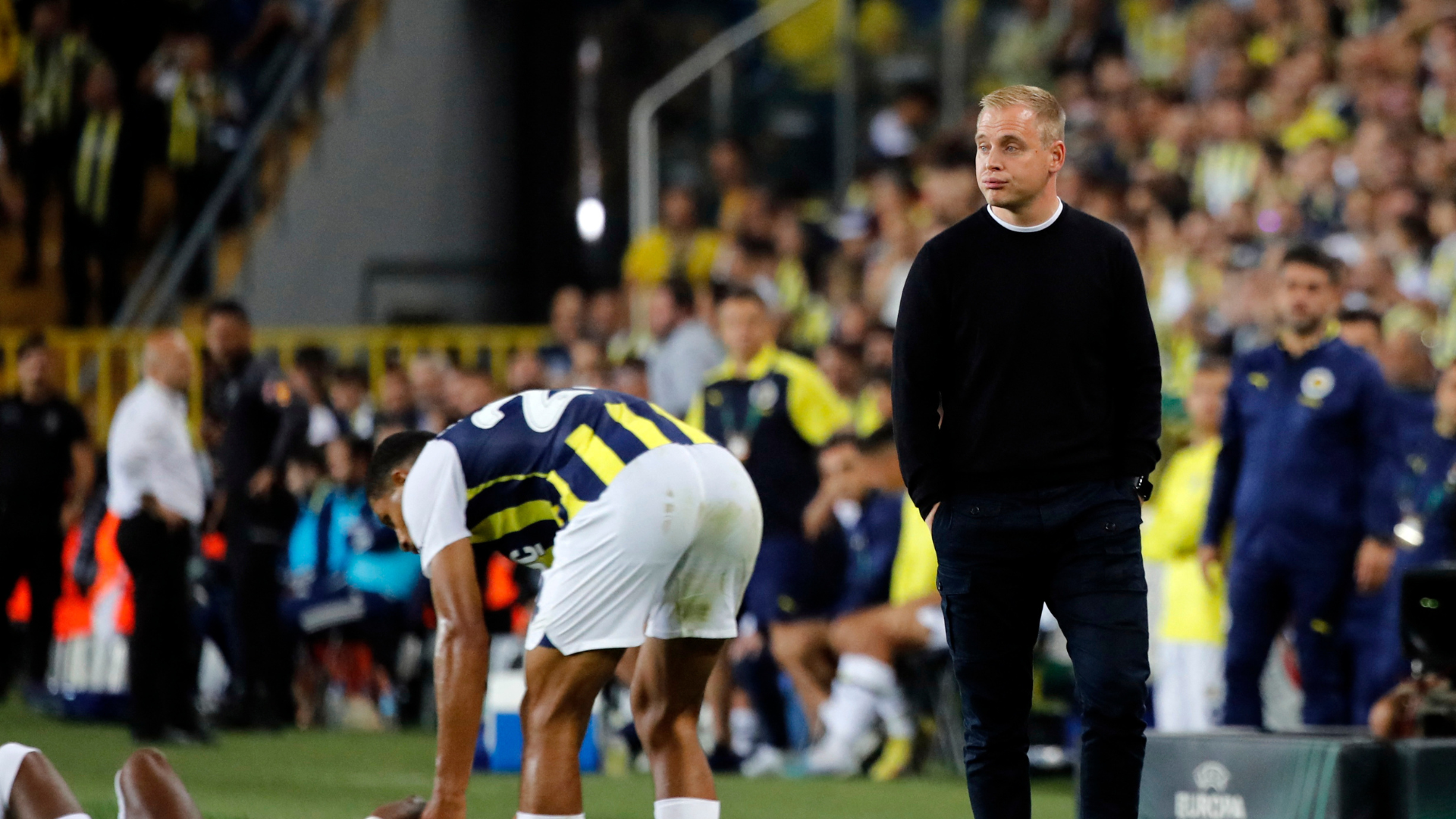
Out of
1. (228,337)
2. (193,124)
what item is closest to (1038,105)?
(228,337)

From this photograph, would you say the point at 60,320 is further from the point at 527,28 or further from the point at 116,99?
the point at 527,28

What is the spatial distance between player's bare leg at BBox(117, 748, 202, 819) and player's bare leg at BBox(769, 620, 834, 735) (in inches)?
227

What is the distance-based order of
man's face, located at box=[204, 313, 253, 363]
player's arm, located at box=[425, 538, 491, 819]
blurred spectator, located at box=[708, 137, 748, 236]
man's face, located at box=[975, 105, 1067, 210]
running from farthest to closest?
blurred spectator, located at box=[708, 137, 748, 236] → man's face, located at box=[204, 313, 253, 363] → player's arm, located at box=[425, 538, 491, 819] → man's face, located at box=[975, 105, 1067, 210]

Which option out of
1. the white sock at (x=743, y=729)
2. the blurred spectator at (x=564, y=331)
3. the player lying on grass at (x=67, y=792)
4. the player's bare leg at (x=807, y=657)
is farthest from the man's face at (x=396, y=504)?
the blurred spectator at (x=564, y=331)

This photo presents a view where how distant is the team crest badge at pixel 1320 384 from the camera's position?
849cm

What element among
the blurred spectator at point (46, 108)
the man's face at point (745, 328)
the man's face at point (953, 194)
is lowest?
the man's face at point (745, 328)

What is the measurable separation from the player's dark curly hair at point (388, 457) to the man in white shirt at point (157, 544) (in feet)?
19.1

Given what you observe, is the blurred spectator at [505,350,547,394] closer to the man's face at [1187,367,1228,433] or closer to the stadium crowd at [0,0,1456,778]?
the stadium crowd at [0,0,1456,778]

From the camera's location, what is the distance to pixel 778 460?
432 inches

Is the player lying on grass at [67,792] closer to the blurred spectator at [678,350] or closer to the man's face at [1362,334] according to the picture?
the man's face at [1362,334]

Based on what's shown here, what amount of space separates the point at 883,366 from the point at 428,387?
456 centimetres

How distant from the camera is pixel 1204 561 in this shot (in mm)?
8836

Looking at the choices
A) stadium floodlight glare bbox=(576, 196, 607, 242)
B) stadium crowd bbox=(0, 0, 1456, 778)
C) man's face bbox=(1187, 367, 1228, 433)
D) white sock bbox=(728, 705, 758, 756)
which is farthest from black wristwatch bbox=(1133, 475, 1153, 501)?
stadium floodlight glare bbox=(576, 196, 607, 242)

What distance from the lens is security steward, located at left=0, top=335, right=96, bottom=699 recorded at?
1412cm
